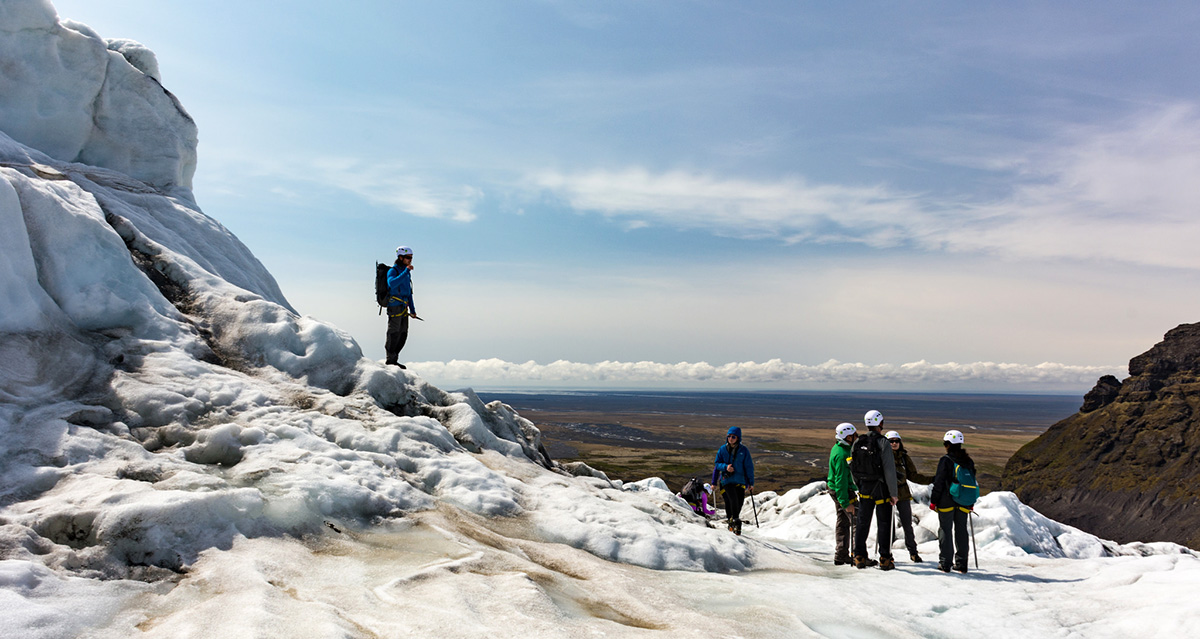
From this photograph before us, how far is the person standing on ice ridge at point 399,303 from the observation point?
15.9 meters

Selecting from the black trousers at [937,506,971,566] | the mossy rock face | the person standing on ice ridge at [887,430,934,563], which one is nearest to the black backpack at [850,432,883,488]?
the person standing on ice ridge at [887,430,934,563]

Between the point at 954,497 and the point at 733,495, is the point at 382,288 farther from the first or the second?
the point at 954,497

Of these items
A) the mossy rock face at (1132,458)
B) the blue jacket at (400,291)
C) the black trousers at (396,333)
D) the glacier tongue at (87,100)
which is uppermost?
the glacier tongue at (87,100)

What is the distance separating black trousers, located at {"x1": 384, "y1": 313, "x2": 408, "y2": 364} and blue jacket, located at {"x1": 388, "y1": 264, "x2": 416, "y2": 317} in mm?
151

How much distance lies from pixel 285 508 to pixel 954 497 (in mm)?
11986

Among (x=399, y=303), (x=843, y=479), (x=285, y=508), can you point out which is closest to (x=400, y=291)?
(x=399, y=303)

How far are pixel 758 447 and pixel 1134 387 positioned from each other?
72871 millimetres

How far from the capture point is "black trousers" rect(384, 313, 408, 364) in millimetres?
16219

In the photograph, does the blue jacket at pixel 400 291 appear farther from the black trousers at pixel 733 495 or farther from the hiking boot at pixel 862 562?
the hiking boot at pixel 862 562

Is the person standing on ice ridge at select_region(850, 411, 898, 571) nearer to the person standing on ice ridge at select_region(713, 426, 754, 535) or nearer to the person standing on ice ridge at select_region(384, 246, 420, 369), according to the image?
the person standing on ice ridge at select_region(713, 426, 754, 535)

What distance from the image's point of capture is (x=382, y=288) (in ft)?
53.5

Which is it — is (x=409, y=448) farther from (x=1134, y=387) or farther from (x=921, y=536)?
(x=1134, y=387)

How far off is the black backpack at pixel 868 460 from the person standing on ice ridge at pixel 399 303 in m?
10.6

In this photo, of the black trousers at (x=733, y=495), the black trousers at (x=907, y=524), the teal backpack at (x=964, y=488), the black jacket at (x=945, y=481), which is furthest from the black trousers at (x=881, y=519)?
the black trousers at (x=733, y=495)
